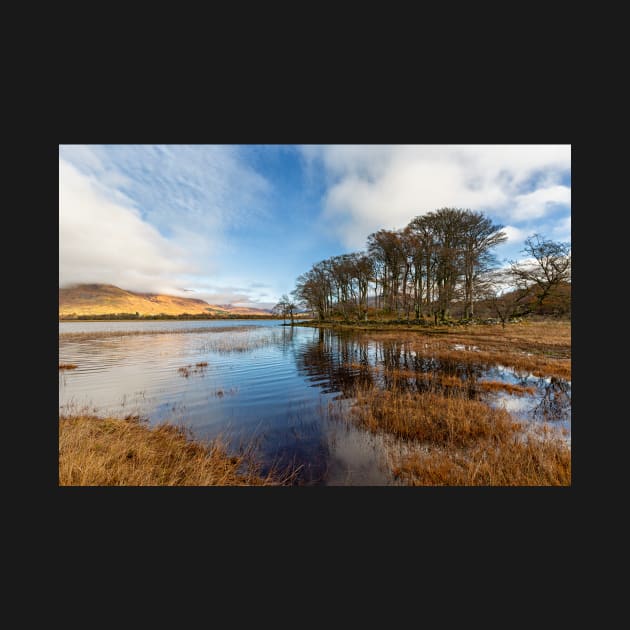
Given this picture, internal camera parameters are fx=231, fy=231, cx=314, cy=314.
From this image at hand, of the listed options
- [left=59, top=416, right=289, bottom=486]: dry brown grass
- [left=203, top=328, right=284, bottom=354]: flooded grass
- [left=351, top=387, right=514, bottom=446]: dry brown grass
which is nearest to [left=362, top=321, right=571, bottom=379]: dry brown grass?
[left=351, top=387, right=514, bottom=446]: dry brown grass

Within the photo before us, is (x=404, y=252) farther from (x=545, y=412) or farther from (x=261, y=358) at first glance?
(x=545, y=412)

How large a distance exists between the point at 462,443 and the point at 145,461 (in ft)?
25.4

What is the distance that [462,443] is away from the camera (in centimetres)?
603

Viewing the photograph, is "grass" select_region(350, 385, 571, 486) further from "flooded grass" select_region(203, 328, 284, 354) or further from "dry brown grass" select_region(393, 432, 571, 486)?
"flooded grass" select_region(203, 328, 284, 354)

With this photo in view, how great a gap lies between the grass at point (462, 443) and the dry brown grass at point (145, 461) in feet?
10.6

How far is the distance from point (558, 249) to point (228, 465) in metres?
49.4

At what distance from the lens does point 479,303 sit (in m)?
33.6

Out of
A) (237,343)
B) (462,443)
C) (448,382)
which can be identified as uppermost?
(448,382)

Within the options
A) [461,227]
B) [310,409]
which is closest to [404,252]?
[461,227]

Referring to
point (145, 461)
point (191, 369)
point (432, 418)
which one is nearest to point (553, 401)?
point (432, 418)

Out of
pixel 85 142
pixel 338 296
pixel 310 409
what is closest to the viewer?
pixel 85 142

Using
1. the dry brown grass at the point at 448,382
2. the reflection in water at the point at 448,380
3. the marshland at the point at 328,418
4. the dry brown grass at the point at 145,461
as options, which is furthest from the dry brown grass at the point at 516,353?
the dry brown grass at the point at 145,461

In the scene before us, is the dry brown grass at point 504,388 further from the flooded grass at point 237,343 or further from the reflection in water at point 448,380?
the flooded grass at point 237,343

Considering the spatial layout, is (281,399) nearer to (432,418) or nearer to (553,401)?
(432,418)
